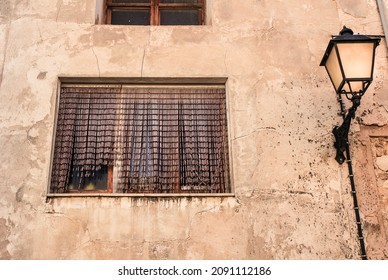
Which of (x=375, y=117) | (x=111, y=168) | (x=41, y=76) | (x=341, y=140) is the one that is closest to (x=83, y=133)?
(x=111, y=168)

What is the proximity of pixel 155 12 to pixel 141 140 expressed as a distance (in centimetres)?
206

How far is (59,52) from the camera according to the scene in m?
5.79

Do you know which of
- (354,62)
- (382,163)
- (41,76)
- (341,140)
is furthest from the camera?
(41,76)

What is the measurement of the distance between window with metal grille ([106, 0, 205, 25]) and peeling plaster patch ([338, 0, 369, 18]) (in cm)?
190

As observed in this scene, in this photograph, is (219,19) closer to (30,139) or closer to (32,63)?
(32,63)

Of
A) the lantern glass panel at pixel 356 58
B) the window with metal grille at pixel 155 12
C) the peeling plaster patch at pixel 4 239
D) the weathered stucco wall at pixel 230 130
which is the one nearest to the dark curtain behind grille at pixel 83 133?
the weathered stucco wall at pixel 230 130

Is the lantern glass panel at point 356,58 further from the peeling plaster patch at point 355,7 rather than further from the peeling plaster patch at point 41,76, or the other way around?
the peeling plaster patch at point 41,76

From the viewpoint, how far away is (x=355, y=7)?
613cm

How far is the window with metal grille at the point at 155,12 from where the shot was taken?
644 cm

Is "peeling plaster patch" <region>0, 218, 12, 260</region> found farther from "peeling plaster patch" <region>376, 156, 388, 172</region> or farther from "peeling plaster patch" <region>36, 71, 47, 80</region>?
"peeling plaster patch" <region>376, 156, 388, 172</region>

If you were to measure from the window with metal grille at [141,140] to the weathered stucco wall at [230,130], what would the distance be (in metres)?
0.19

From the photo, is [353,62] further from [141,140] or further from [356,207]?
[141,140]

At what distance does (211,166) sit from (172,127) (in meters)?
0.68

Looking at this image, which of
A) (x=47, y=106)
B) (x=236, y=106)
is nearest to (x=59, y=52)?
(x=47, y=106)
